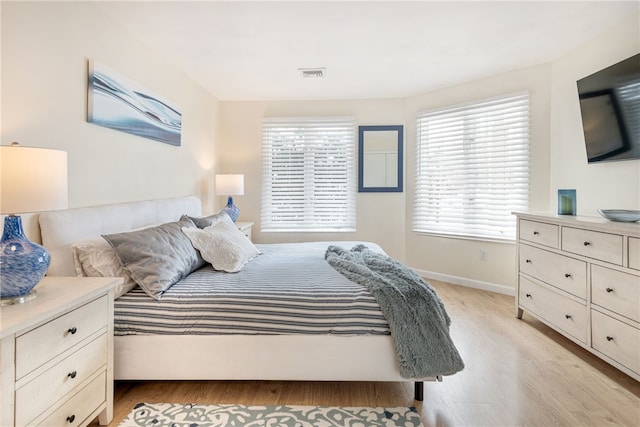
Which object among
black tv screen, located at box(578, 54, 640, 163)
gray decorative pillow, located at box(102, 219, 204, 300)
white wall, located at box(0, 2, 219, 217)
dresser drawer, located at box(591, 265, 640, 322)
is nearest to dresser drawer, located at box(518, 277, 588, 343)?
dresser drawer, located at box(591, 265, 640, 322)

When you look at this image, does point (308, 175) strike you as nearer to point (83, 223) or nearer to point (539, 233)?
point (539, 233)

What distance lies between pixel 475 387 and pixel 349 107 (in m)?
3.63

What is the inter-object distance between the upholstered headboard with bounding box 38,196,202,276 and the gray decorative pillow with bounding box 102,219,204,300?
208mm

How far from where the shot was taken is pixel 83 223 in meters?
1.87

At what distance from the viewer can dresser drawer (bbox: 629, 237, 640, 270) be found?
1803mm

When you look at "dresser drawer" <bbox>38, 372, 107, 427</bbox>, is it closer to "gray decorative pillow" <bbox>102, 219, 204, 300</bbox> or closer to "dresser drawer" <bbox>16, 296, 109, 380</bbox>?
"dresser drawer" <bbox>16, 296, 109, 380</bbox>

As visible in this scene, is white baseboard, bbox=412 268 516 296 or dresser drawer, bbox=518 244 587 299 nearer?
dresser drawer, bbox=518 244 587 299

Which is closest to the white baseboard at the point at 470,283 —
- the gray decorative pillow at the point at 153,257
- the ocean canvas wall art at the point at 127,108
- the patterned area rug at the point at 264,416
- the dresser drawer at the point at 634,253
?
the dresser drawer at the point at 634,253

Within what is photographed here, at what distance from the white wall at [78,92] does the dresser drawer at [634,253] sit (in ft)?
11.2

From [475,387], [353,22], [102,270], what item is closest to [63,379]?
[102,270]

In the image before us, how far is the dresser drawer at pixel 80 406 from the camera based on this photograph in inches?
49.2

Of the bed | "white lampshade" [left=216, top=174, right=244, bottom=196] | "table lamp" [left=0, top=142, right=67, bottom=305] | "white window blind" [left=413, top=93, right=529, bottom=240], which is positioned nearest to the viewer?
"table lamp" [left=0, top=142, right=67, bottom=305]

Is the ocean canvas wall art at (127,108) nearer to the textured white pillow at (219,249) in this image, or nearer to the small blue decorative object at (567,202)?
the textured white pillow at (219,249)

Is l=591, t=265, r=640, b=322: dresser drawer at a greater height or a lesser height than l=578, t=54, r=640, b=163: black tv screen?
lesser
